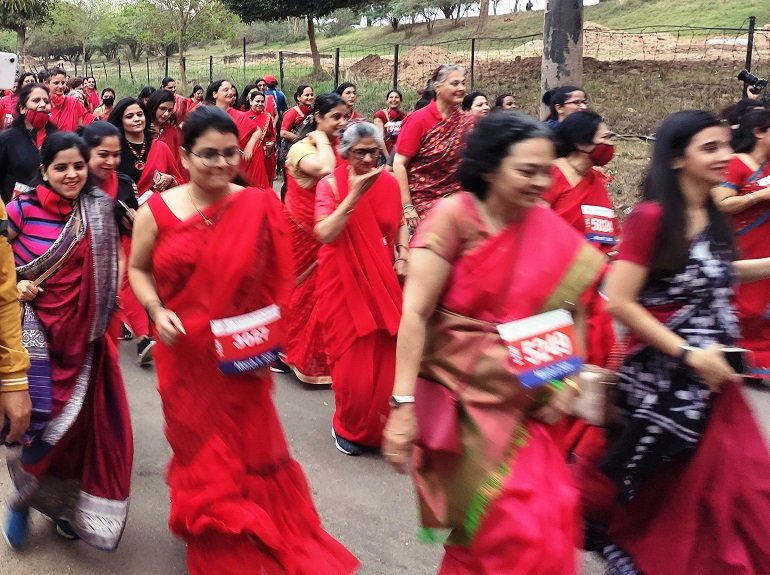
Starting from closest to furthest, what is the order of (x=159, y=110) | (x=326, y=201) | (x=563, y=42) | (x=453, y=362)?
1. (x=453, y=362)
2. (x=326, y=201)
3. (x=159, y=110)
4. (x=563, y=42)

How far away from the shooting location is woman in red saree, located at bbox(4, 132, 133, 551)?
3518 millimetres

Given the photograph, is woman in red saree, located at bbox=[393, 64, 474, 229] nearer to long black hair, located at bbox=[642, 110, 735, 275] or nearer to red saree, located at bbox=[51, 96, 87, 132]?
long black hair, located at bbox=[642, 110, 735, 275]

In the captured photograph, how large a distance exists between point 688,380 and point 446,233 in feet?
3.07

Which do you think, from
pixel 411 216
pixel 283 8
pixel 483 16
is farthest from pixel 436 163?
pixel 483 16

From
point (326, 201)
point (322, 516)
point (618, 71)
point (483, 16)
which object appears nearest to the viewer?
point (322, 516)

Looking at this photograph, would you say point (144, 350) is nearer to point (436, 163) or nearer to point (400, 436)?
point (436, 163)

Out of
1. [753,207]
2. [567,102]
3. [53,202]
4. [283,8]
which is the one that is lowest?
[753,207]

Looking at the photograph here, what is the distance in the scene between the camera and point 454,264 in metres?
2.61

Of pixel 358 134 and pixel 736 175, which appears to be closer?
pixel 358 134

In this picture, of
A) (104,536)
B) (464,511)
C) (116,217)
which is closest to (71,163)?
(116,217)

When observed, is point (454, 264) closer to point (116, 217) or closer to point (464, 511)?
point (464, 511)

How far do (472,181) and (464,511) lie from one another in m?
0.99

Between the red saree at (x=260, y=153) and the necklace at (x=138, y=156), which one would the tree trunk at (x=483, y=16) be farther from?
the necklace at (x=138, y=156)

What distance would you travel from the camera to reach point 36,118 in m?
6.52
